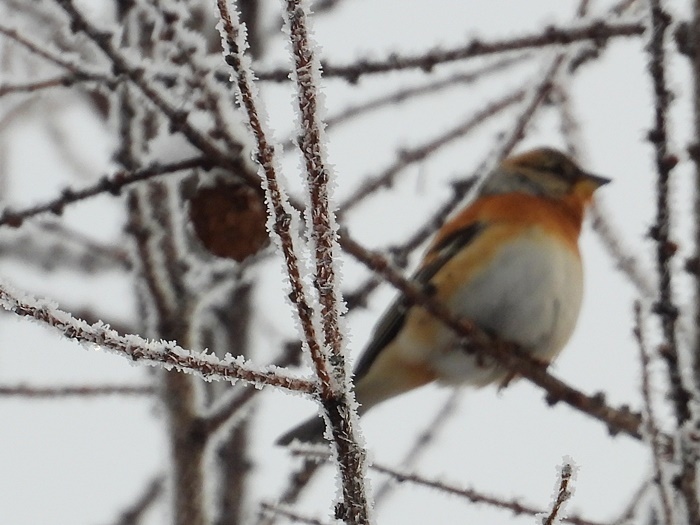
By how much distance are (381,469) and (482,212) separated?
1.68 meters

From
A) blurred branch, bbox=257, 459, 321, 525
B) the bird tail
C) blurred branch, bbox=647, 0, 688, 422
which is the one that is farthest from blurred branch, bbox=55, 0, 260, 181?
the bird tail

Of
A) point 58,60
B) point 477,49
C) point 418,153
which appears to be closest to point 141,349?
point 58,60

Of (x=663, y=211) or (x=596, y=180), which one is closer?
(x=663, y=211)

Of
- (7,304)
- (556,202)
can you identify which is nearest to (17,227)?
(7,304)

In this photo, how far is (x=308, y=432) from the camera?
9.59ft

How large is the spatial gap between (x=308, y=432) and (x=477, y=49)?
1.33 metres

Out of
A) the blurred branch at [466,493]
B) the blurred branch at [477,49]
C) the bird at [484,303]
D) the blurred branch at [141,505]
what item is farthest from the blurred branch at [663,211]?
the blurred branch at [141,505]

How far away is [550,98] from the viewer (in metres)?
2.96

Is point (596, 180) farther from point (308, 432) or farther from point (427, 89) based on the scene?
point (308, 432)

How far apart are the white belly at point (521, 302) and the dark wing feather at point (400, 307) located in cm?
15

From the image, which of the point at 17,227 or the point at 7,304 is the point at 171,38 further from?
the point at 7,304

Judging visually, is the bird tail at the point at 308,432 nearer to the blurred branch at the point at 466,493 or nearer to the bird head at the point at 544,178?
the bird head at the point at 544,178

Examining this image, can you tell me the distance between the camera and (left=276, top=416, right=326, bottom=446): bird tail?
2900mm

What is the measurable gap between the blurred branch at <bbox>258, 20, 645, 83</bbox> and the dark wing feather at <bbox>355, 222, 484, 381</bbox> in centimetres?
103
